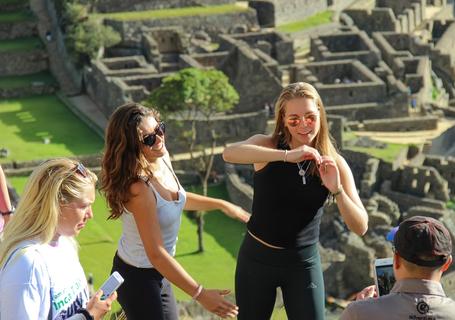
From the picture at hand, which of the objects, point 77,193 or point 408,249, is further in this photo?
point 77,193

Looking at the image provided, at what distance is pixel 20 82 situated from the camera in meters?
43.0

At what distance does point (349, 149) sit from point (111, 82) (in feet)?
30.2

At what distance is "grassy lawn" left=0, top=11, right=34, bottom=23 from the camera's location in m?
47.4

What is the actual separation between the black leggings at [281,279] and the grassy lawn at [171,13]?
37.5 metres

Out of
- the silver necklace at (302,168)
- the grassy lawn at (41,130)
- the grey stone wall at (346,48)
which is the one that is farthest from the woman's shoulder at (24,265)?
the grey stone wall at (346,48)

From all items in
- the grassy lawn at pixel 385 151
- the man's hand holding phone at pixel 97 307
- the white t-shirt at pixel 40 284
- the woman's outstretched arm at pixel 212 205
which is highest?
the white t-shirt at pixel 40 284

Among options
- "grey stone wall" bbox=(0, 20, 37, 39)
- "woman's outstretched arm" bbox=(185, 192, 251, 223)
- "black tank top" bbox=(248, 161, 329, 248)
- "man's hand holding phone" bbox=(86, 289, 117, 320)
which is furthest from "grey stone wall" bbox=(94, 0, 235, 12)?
"man's hand holding phone" bbox=(86, 289, 117, 320)

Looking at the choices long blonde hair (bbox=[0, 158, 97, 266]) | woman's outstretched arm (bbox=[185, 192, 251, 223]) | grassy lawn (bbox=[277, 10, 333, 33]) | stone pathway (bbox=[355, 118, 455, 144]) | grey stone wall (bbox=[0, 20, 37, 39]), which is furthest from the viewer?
grassy lawn (bbox=[277, 10, 333, 33])

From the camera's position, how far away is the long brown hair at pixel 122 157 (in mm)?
8281

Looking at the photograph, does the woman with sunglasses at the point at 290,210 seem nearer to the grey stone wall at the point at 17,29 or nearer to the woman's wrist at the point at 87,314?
the woman's wrist at the point at 87,314

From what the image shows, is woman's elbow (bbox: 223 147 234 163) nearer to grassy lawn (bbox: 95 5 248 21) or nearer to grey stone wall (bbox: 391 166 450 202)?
grey stone wall (bbox: 391 166 450 202)

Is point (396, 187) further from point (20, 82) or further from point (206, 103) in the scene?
point (20, 82)

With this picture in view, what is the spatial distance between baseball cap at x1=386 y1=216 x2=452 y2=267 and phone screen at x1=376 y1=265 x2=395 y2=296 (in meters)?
1.20

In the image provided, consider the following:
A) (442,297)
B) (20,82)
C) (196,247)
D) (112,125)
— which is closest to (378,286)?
(442,297)
